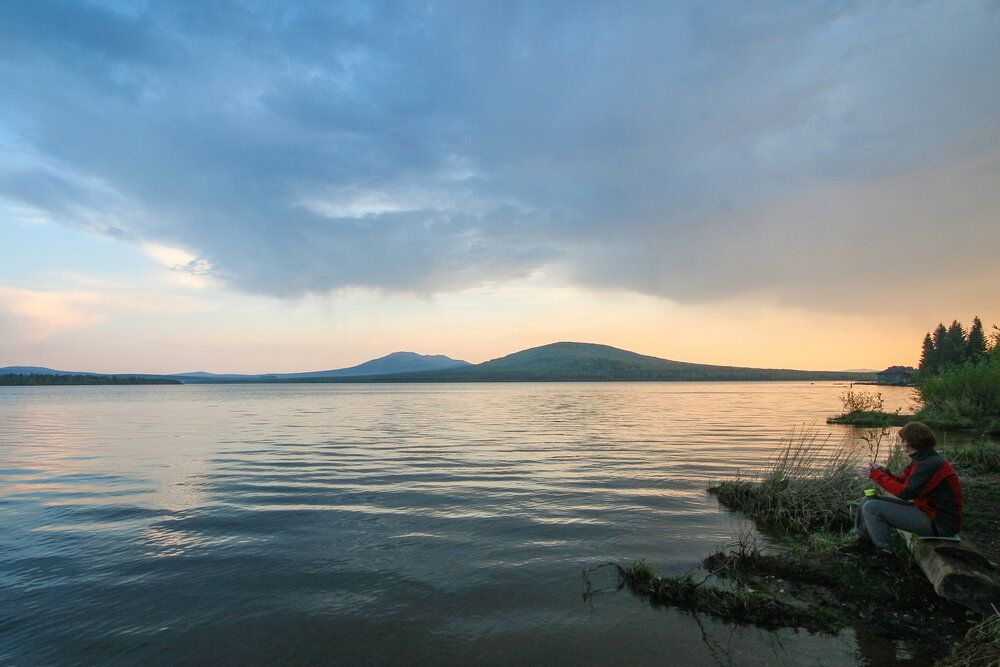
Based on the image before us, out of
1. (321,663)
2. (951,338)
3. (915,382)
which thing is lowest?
(321,663)

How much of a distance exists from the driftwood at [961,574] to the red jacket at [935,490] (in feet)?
1.04

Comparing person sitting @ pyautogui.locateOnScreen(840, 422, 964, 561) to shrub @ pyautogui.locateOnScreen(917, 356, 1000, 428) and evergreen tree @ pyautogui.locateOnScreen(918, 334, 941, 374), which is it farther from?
evergreen tree @ pyautogui.locateOnScreen(918, 334, 941, 374)

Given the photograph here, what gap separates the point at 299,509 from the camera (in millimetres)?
14680

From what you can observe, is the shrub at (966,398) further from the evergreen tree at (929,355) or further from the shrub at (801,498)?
the evergreen tree at (929,355)

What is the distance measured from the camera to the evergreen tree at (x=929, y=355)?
119062 millimetres

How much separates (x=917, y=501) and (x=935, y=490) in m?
0.34

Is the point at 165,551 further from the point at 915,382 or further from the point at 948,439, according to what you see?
the point at 915,382

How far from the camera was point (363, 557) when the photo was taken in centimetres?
1078

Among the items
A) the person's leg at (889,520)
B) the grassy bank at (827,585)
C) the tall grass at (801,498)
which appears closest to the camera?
the grassy bank at (827,585)

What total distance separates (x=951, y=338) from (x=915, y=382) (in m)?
90.8

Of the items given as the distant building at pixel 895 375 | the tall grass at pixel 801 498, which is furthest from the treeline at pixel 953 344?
the tall grass at pixel 801 498

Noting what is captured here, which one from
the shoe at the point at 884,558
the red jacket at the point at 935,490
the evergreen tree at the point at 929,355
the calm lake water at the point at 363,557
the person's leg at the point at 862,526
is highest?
the evergreen tree at the point at 929,355

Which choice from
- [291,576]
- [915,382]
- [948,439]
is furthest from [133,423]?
[915,382]

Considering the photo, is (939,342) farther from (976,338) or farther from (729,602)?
(729,602)
